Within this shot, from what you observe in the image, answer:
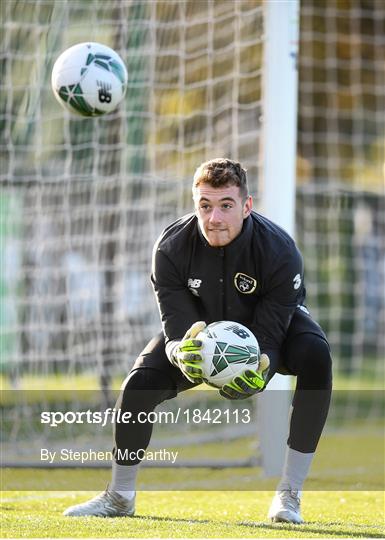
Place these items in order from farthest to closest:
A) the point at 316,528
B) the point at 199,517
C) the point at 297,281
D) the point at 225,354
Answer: the point at 199,517 < the point at 297,281 < the point at 316,528 < the point at 225,354

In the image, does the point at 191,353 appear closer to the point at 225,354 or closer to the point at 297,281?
the point at 225,354

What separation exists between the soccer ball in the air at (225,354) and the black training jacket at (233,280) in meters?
0.32

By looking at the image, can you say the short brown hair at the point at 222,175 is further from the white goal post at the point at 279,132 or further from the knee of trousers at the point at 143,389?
Result: the white goal post at the point at 279,132

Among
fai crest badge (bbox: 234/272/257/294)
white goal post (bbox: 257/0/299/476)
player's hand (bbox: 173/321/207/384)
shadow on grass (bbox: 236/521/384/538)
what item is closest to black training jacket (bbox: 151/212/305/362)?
fai crest badge (bbox: 234/272/257/294)

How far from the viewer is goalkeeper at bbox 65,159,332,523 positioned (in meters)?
5.01

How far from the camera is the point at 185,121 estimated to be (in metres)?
10.3

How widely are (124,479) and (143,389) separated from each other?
0.44 m

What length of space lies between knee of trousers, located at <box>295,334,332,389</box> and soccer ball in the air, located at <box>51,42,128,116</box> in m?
1.85

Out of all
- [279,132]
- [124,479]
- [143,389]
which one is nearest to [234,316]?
[143,389]

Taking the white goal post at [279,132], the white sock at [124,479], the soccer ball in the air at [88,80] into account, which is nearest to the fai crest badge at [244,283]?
the white sock at [124,479]

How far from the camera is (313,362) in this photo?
16.7 feet

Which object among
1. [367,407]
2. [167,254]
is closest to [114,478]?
[167,254]

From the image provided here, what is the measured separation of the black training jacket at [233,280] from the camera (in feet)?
16.5

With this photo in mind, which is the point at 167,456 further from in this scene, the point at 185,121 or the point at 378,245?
the point at 378,245
